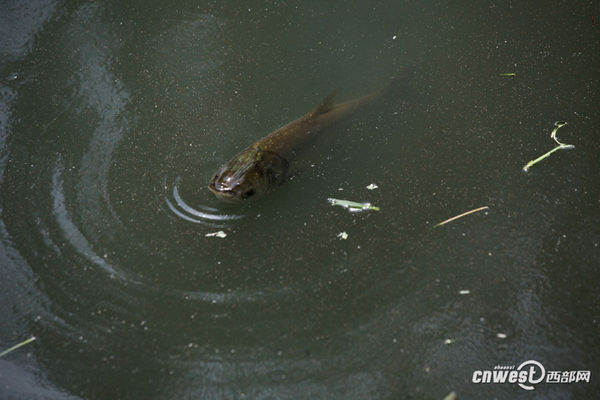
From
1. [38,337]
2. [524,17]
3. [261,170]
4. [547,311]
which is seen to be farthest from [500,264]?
[524,17]

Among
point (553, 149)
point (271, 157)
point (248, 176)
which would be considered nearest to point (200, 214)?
point (248, 176)

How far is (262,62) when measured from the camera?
4.33 metres

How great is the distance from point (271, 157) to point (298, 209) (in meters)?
0.42

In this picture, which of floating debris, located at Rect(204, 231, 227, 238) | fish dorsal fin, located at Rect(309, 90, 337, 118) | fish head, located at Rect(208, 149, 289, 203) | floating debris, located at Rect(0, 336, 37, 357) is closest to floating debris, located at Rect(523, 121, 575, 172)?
fish dorsal fin, located at Rect(309, 90, 337, 118)

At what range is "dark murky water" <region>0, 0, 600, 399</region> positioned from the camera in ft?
→ 7.98

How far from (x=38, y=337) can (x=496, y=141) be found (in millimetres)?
3126

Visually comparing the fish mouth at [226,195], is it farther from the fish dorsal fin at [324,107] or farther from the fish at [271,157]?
the fish dorsal fin at [324,107]

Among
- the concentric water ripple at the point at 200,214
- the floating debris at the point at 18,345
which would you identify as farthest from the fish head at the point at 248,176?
the floating debris at the point at 18,345

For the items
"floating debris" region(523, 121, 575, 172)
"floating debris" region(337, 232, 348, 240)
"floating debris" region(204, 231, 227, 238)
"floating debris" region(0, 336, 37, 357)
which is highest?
"floating debris" region(0, 336, 37, 357)

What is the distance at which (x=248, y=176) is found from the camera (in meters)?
3.12

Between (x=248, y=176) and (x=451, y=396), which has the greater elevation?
(x=248, y=176)

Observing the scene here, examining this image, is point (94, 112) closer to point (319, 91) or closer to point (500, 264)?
point (319, 91)

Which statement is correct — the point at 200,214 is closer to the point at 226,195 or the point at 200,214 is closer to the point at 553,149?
the point at 226,195

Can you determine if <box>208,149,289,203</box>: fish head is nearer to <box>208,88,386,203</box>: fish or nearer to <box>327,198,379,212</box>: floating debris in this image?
<box>208,88,386,203</box>: fish
